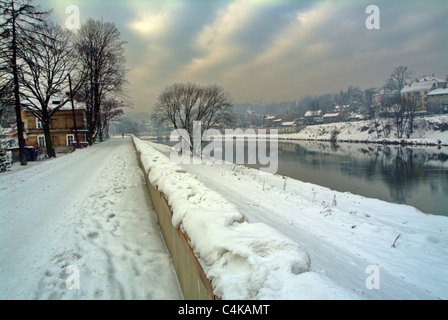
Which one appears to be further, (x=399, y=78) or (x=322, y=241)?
(x=399, y=78)

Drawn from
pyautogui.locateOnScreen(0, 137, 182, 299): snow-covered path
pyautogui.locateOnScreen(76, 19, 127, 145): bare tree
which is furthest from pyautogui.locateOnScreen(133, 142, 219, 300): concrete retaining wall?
pyautogui.locateOnScreen(76, 19, 127, 145): bare tree

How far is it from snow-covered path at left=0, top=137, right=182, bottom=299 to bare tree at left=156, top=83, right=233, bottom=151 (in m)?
28.0

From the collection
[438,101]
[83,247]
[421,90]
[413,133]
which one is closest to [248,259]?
[83,247]

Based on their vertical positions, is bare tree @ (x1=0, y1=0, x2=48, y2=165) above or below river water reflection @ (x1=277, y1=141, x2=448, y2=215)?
above

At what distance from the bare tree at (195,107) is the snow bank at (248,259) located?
3200cm

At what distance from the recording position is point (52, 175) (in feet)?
33.9

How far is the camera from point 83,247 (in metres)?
3.85

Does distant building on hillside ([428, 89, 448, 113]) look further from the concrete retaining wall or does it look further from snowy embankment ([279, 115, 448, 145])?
the concrete retaining wall

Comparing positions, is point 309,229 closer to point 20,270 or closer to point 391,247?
point 391,247

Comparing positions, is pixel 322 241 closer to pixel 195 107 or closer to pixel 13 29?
pixel 13 29

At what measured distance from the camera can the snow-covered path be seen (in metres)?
2.95

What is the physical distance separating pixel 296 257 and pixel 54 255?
12.0 feet

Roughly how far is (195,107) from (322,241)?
31.1 meters
